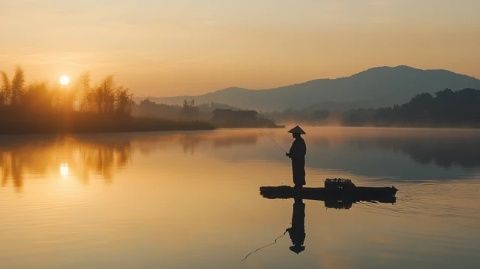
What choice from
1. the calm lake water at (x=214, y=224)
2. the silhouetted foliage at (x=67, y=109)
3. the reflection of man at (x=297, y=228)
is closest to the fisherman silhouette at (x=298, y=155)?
the reflection of man at (x=297, y=228)

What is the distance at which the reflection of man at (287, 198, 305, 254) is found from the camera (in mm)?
16953

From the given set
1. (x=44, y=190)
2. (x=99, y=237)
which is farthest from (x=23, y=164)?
(x=99, y=237)

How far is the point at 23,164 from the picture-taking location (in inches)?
1815

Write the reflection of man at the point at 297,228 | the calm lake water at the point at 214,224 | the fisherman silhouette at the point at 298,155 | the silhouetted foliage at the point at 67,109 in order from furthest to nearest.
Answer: the silhouetted foliage at the point at 67,109 < the fisherman silhouette at the point at 298,155 < the reflection of man at the point at 297,228 < the calm lake water at the point at 214,224

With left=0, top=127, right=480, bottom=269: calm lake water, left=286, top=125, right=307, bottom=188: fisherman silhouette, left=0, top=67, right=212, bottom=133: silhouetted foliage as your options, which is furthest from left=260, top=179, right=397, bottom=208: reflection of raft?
left=0, top=67, right=212, bottom=133: silhouetted foliage

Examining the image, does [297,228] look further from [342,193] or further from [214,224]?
[342,193]

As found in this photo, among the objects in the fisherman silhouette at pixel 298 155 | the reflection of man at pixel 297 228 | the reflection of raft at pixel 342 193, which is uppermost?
the fisherman silhouette at pixel 298 155

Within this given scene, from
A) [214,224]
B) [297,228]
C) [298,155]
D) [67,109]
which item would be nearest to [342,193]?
[298,155]

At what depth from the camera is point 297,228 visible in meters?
19.8

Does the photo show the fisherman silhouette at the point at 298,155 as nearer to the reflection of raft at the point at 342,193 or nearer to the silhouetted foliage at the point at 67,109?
the reflection of raft at the point at 342,193

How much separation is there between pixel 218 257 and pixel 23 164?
3492 cm

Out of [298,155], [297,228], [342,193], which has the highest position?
[298,155]

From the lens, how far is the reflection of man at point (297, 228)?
55.6 feet

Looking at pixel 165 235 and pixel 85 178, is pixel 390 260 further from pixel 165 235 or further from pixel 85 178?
pixel 85 178
